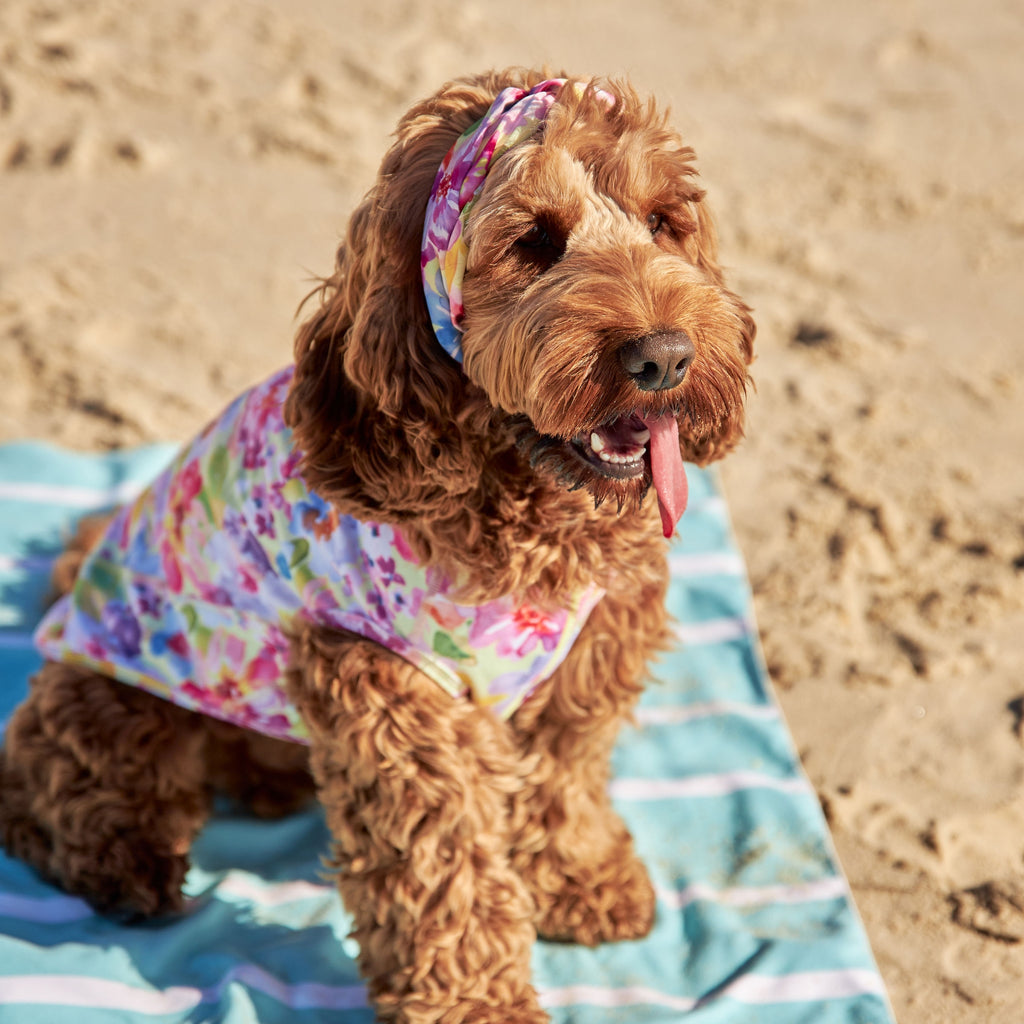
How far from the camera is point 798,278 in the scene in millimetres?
5469

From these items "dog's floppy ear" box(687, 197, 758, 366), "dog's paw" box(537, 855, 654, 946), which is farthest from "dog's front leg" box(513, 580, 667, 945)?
"dog's floppy ear" box(687, 197, 758, 366)

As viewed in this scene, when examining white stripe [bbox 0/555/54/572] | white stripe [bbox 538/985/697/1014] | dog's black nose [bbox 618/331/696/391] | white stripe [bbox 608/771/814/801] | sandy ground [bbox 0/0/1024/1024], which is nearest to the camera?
dog's black nose [bbox 618/331/696/391]

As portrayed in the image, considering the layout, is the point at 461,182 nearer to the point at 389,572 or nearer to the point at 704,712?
the point at 389,572

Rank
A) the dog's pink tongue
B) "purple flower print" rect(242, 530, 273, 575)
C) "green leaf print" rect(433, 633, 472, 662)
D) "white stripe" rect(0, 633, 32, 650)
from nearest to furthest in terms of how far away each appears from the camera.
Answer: the dog's pink tongue
"green leaf print" rect(433, 633, 472, 662)
"purple flower print" rect(242, 530, 273, 575)
"white stripe" rect(0, 633, 32, 650)

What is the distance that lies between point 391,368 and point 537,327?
0.30 metres

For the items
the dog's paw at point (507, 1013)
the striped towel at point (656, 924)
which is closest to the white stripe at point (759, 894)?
the striped towel at point (656, 924)

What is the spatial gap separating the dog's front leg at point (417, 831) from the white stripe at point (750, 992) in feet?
0.75

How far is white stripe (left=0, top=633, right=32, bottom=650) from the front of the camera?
3637 mm

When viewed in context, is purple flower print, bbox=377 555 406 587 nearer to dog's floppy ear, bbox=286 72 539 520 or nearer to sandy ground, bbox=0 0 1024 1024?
dog's floppy ear, bbox=286 72 539 520

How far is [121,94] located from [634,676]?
17.3 ft

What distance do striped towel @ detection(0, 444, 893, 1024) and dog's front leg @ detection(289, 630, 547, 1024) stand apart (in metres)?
0.30

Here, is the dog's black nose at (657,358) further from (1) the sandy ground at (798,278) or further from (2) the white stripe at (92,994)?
(2) the white stripe at (92,994)

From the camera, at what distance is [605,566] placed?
8.03 ft

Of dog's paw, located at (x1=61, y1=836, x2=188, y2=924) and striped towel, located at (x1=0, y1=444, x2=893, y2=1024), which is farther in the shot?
dog's paw, located at (x1=61, y1=836, x2=188, y2=924)
